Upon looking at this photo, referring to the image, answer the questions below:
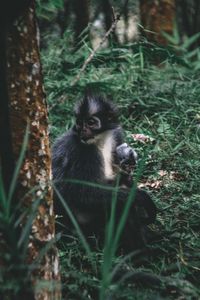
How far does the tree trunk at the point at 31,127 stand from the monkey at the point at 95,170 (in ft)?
3.89

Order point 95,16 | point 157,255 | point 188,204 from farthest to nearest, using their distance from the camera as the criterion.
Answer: point 95,16, point 188,204, point 157,255

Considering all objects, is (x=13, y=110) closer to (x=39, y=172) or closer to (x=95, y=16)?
(x=39, y=172)

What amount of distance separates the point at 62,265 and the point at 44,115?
1.03 m

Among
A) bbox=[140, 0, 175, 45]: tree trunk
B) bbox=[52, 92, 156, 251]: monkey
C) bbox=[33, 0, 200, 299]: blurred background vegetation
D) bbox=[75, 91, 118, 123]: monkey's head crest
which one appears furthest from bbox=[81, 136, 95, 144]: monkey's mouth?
bbox=[140, 0, 175, 45]: tree trunk

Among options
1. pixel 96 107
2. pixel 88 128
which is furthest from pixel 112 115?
pixel 88 128

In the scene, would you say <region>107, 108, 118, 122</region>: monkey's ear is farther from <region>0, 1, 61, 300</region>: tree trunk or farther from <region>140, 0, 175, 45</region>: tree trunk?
<region>140, 0, 175, 45</region>: tree trunk

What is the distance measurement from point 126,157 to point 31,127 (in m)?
1.81

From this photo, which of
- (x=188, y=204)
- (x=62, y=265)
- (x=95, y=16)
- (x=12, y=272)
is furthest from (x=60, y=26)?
(x=12, y=272)

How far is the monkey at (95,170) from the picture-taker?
3568 mm

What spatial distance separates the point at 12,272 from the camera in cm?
187

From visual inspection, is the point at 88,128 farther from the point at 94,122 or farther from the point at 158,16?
the point at 158,16

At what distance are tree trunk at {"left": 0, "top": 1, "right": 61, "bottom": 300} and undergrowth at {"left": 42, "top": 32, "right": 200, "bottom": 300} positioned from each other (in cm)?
13

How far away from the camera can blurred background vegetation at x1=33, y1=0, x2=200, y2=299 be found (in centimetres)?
294

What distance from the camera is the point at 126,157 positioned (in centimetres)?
391
